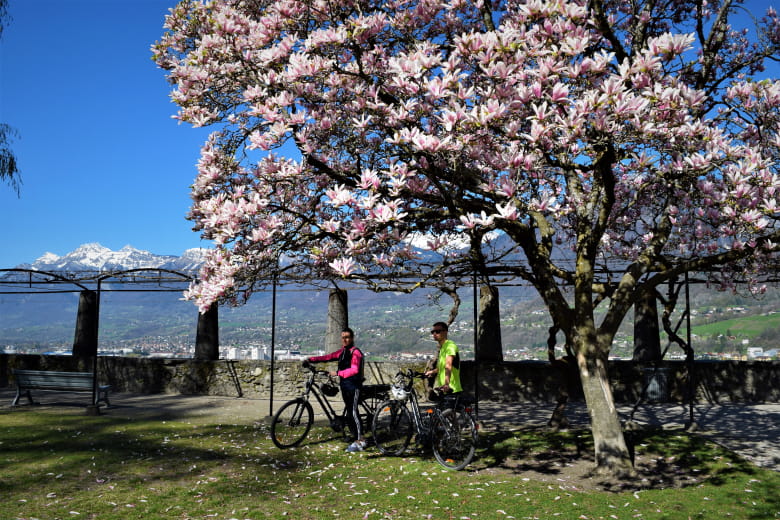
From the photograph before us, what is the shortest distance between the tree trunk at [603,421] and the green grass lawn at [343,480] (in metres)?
0.40

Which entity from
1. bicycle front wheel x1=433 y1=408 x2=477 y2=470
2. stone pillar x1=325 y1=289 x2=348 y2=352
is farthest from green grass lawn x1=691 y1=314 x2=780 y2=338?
bicycle front wheel x1=433 y1=408 x2=477 y2=470

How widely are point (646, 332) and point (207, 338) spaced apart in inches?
482

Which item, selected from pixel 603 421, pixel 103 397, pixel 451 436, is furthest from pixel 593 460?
pixel 103 397

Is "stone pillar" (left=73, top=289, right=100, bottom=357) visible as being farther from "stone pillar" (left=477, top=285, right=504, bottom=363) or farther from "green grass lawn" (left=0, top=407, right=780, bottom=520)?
"stone pillar" (left=477, top=285, right=504, bottom=363)

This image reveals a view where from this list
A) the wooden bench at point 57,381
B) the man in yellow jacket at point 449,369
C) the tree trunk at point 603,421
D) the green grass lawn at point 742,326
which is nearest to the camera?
the tree trunk at point 603,421

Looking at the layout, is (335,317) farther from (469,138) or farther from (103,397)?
(469,138)

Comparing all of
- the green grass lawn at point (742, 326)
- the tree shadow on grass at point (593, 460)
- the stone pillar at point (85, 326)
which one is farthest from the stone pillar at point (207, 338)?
the green grass lawn at point (742, 326)

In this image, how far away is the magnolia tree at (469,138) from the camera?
6031 millimetres

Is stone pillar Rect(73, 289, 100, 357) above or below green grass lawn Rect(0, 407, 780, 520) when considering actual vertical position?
above

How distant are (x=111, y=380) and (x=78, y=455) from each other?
10.1m

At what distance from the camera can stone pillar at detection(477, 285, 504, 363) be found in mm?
15273

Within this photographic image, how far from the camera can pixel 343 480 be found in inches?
301

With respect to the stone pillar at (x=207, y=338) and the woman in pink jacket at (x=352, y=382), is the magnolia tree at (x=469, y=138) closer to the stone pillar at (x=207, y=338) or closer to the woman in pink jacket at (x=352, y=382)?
the woman in pink jacket at (x=352, y=382)

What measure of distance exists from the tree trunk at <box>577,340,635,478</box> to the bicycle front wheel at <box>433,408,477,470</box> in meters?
1.67
